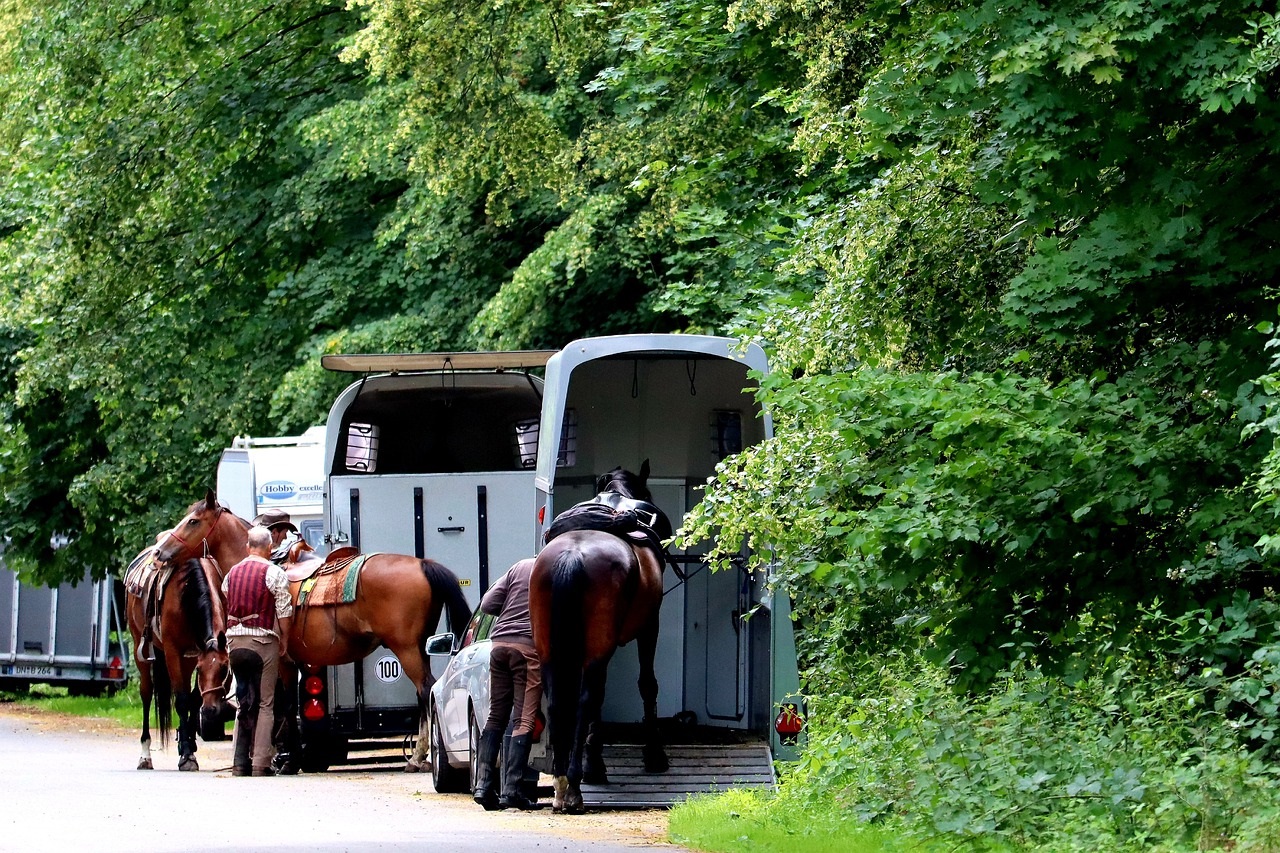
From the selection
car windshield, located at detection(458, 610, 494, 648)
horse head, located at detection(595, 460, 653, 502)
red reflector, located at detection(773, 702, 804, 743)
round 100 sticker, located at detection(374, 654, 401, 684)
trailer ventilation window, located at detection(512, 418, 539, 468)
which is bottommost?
red reflector, located at detection(773, 702, 804, 743)

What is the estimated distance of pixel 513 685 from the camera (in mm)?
13398

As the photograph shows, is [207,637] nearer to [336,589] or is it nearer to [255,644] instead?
[255,644]

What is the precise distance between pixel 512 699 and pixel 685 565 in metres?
2.67

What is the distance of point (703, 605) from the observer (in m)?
15.6

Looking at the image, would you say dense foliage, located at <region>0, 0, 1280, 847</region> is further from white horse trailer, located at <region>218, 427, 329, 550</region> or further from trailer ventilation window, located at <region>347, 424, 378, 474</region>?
white horse trailer, located at <region>218, 427, 329, 550</region>

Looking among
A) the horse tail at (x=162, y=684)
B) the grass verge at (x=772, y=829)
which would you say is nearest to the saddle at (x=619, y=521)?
the grass verge at (x=772, y=829)

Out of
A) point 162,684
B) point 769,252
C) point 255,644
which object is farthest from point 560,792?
point 769,252

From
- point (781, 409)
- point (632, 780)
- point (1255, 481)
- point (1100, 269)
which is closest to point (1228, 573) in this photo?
point (1255, 481)

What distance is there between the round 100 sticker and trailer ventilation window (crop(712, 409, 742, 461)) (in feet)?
15.7

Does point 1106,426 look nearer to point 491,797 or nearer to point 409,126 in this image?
point 491,797

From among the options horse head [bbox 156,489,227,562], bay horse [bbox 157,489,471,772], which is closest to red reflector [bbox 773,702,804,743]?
bay horse [bbox 157,489,471,772]

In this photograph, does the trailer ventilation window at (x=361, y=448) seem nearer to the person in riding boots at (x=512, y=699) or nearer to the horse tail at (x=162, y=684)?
the horse tail at (x=162, y=684)

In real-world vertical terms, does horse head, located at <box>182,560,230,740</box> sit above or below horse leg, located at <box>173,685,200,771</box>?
above

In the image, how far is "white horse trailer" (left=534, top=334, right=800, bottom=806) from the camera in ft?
44.8
